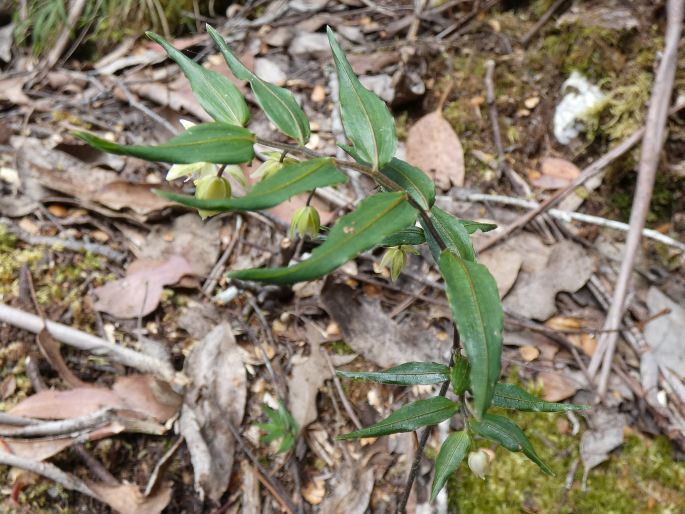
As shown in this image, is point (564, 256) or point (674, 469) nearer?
point (674, 469)

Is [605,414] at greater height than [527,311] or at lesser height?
lesser

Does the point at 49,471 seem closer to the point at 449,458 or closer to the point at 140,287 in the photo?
the point at 140,287

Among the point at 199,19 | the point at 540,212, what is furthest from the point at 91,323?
the point at 199,19

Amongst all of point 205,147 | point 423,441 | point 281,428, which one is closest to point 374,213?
point 205,147

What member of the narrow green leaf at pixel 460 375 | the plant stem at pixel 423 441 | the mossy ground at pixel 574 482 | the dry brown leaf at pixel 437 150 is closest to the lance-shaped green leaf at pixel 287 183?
the plant stem at pixel 423 441

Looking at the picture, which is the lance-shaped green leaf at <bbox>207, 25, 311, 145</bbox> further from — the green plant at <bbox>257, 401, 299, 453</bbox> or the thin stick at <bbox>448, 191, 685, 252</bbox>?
the thin stick at <bbox>448, 191, 685, 252</bbox>

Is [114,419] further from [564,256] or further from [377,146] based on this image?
[564,256]

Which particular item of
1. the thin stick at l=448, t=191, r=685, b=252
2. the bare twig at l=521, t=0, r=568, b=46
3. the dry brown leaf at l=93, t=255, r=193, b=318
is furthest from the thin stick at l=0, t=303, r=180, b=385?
the bare twig at l=521, t=0, r=568, b=46
